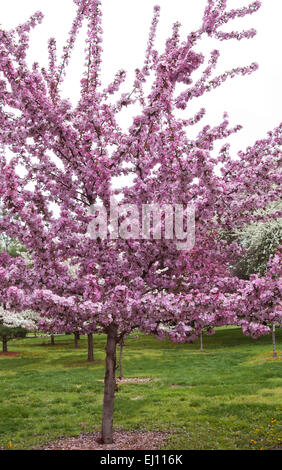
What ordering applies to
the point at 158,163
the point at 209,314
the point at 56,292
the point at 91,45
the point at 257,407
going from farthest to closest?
the point at 257,407 < the point at 91,45 < the point at 158,163 < the point at 56,292 < the point at 209,314

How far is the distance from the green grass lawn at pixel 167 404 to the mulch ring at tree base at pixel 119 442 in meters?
0.30

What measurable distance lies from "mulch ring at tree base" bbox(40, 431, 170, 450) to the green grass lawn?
11.9 inches

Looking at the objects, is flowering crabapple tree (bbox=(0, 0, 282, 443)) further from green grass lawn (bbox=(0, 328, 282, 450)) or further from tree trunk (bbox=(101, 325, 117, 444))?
green grass lawn (bbox=(0, 328, 282, 450))

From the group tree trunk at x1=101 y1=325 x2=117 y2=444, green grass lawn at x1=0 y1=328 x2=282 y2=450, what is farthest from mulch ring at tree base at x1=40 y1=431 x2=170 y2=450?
green grass lawn at x1=0 y1=328 x2=282 y2=450

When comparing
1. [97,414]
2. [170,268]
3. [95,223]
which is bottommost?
[97,414]

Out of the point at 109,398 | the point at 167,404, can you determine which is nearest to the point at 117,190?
the point at 109,398

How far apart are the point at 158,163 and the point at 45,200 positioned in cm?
225

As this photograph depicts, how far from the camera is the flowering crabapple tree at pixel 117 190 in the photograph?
20.5 ft

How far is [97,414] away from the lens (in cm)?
1052

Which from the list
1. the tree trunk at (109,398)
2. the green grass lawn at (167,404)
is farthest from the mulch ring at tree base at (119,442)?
the green grass lawn at (167,404)

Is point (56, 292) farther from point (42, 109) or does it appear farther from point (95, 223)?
point (42, 109)

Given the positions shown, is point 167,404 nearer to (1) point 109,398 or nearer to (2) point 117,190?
(1) point 109,398

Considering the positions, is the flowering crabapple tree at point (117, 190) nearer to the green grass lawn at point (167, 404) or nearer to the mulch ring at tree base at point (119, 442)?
the mulch ring at tree base at point (119, 442)
